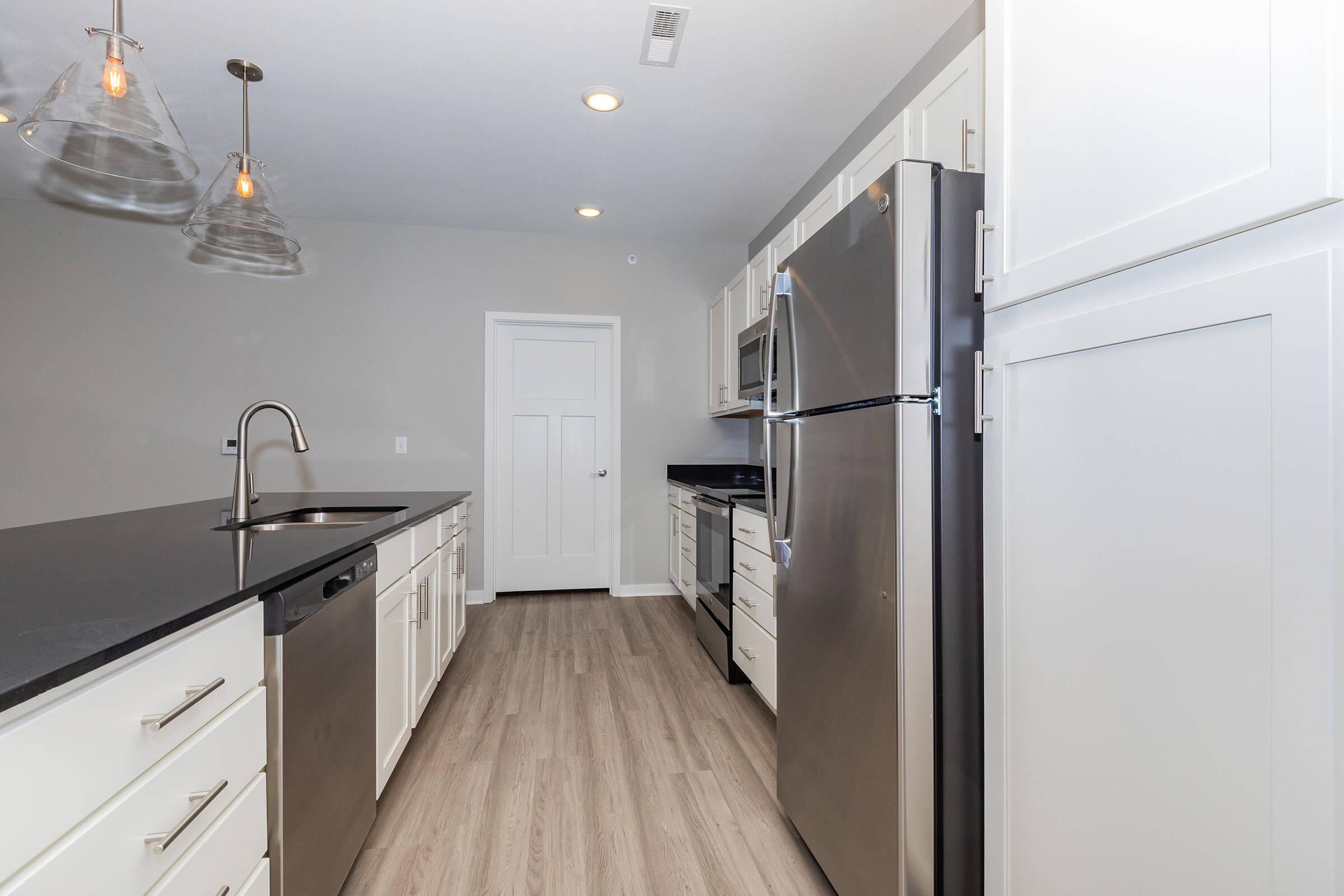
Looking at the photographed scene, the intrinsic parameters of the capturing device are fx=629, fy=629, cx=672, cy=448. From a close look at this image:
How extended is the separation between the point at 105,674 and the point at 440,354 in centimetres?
373

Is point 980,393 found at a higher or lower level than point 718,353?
lower

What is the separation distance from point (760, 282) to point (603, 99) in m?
1.23

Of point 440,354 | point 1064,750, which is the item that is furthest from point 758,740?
point 440,354

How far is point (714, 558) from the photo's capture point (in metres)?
3.09

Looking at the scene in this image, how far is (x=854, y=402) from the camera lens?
53.6 inches

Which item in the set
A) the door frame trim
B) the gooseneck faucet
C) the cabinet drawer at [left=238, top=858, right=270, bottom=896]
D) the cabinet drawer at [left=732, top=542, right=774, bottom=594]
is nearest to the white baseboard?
the door frame trim

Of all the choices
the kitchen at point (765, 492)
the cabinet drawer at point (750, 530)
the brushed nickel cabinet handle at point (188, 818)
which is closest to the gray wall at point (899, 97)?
the kitchen at point (765, 492)

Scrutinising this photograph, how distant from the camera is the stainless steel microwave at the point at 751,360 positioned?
317 cm

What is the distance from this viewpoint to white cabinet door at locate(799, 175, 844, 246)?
2379 mm

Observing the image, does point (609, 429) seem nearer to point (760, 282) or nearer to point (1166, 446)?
point (760, 282)

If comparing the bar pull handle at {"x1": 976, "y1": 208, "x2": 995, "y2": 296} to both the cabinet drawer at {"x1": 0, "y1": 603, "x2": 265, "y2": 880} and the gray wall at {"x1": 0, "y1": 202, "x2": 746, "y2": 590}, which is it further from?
the gray wall at {"x1": 0, "y1": 202, "x2": 746, "y2": 590}

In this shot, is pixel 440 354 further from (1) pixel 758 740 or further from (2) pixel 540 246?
(1) pixel 758 740

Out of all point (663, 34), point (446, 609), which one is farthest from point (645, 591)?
point (663, 34)

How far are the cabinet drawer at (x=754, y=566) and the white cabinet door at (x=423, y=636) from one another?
125 cm
